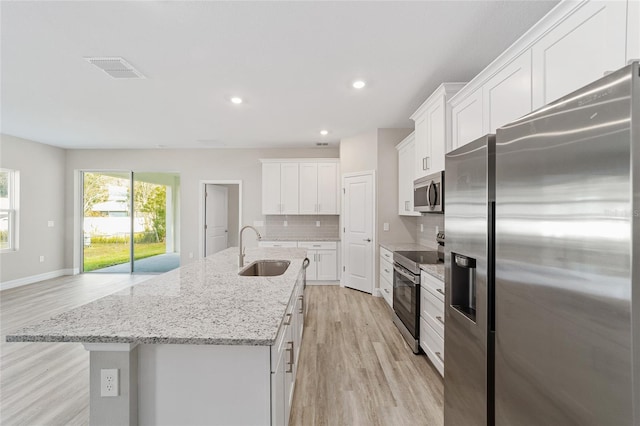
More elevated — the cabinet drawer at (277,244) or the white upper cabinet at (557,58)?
the white upper cabinet at (557,58)

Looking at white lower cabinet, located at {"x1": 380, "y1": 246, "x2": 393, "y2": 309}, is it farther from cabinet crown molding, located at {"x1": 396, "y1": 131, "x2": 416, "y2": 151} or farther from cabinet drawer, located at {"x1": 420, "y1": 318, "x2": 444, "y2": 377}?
cabinet crown molding, located at {"x1": 396, "y1": 131, "x2": 416, "y2": 151}

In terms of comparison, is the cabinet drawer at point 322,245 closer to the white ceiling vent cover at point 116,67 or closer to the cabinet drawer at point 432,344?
the cabinet drawer at point 432,344

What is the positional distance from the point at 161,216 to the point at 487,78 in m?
8.06

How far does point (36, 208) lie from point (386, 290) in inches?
273

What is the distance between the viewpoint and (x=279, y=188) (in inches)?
228

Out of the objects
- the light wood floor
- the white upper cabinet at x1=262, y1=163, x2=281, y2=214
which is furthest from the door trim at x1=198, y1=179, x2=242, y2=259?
the light wood floor

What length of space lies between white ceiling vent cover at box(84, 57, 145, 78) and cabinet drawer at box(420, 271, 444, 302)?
11.2 feet

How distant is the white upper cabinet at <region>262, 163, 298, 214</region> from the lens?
5.75 metres

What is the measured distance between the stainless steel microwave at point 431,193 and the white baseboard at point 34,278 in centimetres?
705

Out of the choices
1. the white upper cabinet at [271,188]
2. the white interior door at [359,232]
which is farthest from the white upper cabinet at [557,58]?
the white upper cabinet at [271,188]

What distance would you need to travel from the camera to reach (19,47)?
7.85 ft

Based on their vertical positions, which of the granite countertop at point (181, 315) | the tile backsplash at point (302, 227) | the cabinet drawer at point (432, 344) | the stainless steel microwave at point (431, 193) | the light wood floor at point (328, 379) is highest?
the stainless steel microwave at point (431, 193)

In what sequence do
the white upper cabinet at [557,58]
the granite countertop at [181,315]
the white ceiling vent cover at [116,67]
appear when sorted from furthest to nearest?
1. the white ceiling vent cover at [116,67]
2. the white upper cabinet at [557,58]
3. the granite countertop at [181,315]

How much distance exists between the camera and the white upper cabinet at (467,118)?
2.26m
